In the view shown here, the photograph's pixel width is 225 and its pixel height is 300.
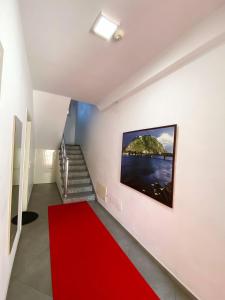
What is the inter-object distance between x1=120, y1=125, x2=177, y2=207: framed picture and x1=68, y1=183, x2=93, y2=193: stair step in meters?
1.97

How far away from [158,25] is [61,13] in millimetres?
964

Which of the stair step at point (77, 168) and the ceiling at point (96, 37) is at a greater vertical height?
the ceiling at point (96, 37)

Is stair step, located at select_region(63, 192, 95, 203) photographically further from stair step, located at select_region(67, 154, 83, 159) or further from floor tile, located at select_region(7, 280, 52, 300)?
floor tile, located at select_region(7, 280, 52, 300)

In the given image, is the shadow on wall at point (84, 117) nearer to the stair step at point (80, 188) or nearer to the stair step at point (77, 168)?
the stair step at point (77, 168)

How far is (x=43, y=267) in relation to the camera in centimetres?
182

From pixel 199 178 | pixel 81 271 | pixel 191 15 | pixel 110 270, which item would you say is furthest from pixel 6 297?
pixel 191 15

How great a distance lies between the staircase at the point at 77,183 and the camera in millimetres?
4047

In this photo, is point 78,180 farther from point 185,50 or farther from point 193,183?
point 185,50

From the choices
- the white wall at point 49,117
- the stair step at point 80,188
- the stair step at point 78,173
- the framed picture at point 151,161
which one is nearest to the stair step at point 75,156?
the white wall at point 49,117

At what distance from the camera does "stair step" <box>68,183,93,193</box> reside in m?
4.18

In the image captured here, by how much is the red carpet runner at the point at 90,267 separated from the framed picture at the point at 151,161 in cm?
97

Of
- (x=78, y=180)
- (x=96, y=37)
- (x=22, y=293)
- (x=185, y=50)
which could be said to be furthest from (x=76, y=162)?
(x=185, y=50)

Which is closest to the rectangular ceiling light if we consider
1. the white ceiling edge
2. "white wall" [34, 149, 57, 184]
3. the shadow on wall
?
the white ceiling edge

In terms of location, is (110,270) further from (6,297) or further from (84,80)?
(84,80)
